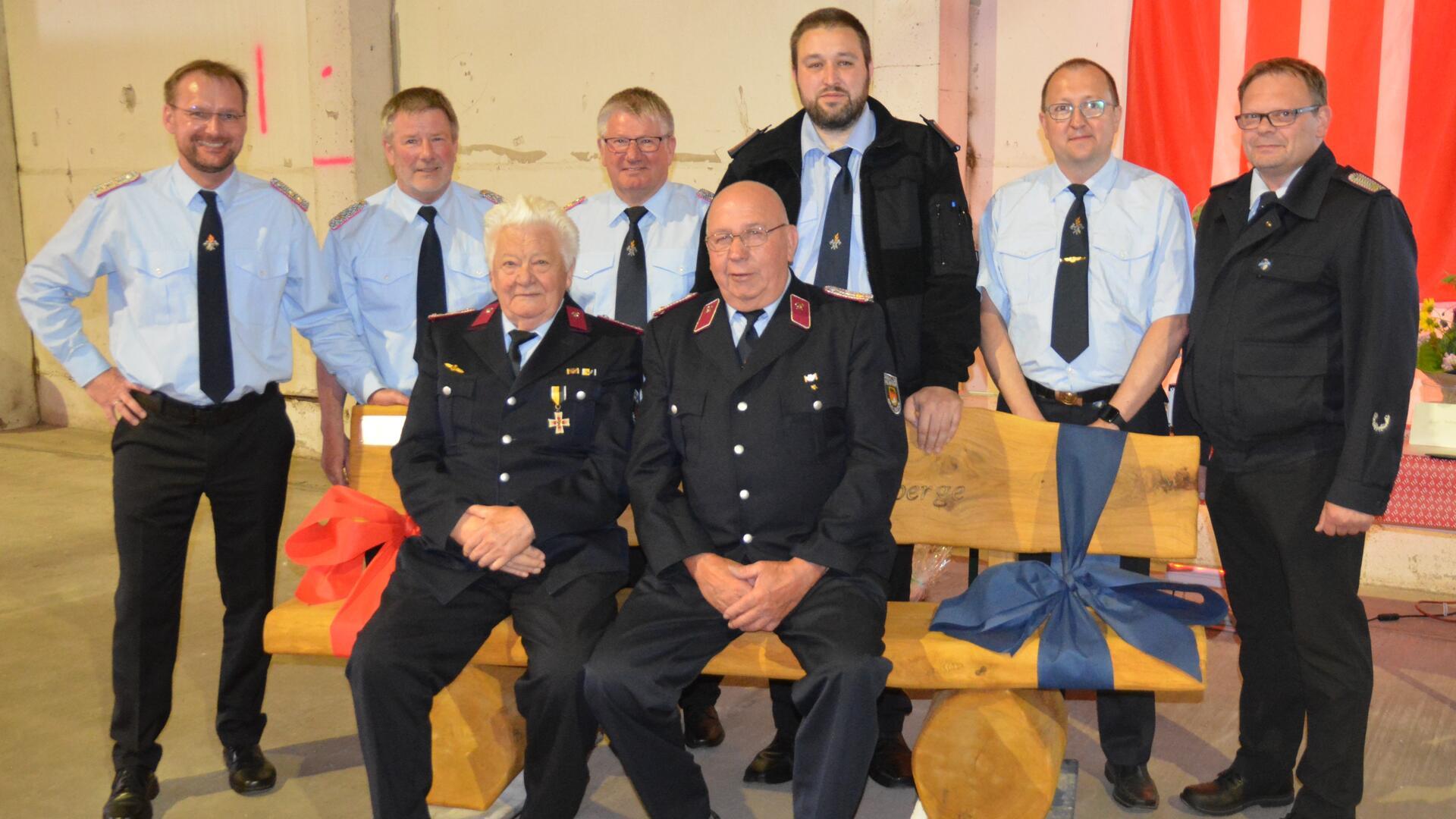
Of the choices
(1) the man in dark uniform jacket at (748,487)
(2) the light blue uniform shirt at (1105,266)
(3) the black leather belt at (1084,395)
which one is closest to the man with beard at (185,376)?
(1) the man in dark uniform jacket at (748,487)

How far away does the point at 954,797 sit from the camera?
2930mm

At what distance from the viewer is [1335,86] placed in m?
5.12

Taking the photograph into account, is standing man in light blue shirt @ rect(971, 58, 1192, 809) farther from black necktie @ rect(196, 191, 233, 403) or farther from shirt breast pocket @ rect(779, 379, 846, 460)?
black necktie @ rect(196, 191, 233, 403)

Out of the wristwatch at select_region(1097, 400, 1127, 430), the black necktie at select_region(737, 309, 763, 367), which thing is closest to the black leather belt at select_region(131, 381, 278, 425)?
the black necktie at select_region(737, 309, 763, 367)

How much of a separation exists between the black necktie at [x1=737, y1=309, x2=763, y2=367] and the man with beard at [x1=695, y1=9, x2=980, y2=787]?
37 centimetres

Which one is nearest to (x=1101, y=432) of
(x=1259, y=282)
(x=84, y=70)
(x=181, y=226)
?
(x=1259, y=282)

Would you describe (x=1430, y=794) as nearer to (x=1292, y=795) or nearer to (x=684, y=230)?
(x=1292, y=795)

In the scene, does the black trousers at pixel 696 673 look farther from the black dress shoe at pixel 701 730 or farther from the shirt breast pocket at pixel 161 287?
the shirt breast pocket at pixel 161 287

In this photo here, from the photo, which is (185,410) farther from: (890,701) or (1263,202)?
(1263,202)

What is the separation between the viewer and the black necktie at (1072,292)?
3.28 m

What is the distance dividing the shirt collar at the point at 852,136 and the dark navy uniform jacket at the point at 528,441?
834mm

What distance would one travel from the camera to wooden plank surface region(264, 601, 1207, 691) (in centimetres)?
278

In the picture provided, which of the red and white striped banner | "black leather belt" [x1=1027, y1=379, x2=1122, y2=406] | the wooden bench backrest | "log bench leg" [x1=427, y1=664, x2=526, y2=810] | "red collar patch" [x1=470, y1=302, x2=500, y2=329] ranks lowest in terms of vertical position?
"log bench leg" [x1=427, y1=664, x2=526, y2=810]

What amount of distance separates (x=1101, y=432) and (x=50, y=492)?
264 inches
